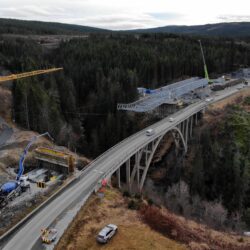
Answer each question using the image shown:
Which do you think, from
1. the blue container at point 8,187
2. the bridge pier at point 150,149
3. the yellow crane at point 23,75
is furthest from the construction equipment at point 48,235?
the yellow crane at point 23,75

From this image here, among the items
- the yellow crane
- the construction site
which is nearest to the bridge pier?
the construction site

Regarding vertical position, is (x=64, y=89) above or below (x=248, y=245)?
above

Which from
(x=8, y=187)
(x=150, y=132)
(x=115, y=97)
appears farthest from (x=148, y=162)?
(x=115, y=97)

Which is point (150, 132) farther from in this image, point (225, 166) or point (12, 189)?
point (12, 189)

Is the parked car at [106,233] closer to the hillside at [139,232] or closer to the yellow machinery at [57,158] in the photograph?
the hillside at [139,232]

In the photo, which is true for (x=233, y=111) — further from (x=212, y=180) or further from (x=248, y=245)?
(x=248, y=245)

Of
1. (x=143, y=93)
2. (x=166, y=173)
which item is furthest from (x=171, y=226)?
(x=143, y=93)
